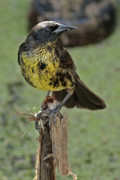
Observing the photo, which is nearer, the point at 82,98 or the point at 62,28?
the point at 62,28

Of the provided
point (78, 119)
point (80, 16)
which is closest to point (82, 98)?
point (78, 119)

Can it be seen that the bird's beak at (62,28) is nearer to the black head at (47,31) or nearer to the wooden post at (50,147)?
the black head at (47,31)

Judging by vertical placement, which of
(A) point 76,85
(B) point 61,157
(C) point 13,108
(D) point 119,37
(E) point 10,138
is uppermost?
(D) point 119,37

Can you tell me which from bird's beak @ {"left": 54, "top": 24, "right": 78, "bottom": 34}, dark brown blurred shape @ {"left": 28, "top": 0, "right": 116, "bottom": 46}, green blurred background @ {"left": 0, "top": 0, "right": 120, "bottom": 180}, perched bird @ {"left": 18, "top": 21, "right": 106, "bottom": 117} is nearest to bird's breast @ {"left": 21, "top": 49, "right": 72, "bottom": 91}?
perched bird @ {"left": 18, "top": 21, "right": 106, "bottom": 117}

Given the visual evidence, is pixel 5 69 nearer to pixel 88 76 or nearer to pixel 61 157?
A: pixel 88 76

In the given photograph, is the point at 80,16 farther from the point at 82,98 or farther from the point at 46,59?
the point at 46,59

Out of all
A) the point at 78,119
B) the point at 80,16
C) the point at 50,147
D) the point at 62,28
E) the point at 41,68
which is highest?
the point at 80,16

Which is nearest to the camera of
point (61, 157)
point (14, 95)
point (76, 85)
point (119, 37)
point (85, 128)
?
point (61, 157)

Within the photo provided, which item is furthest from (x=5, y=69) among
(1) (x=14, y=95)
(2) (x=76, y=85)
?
(2) (x=76, y=85)
